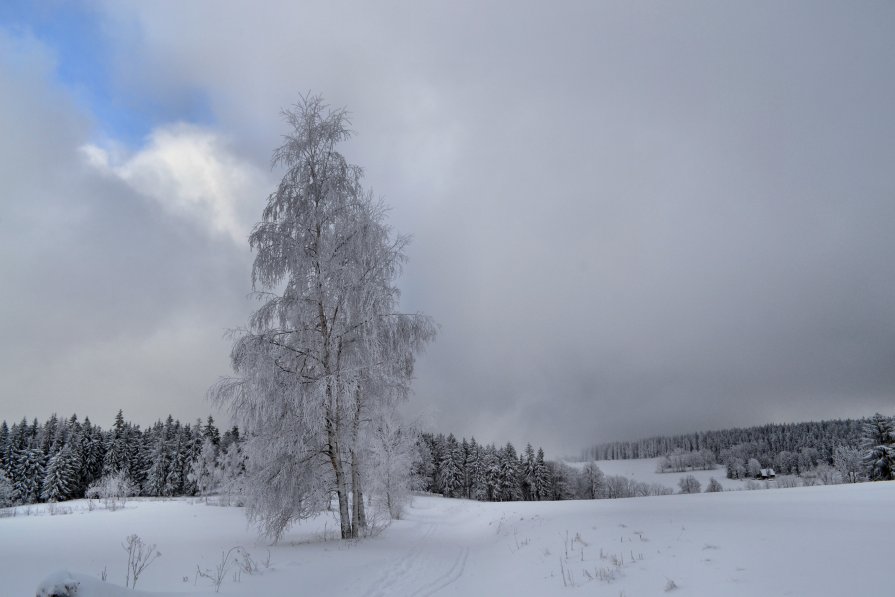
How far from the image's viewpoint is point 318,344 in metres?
13.5

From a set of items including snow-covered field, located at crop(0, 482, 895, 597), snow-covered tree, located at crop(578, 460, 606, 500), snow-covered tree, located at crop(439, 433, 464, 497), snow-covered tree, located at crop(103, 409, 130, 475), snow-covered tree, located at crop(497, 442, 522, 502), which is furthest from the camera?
snow-covered tree, located at crop(578, 460, 606, 500)

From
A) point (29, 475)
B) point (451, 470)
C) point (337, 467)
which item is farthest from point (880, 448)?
point (29, 475)

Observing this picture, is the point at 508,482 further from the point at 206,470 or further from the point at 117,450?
the point at 117,450

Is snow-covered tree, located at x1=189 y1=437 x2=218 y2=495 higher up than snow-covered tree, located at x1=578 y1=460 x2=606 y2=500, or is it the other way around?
snow-covered tree, located at x1=189 y1=437 x2=218 y2=495

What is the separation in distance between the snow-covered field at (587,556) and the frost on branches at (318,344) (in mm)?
1749

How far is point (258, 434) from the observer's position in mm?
12492

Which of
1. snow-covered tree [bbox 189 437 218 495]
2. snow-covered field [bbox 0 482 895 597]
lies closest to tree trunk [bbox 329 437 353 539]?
snow-covered field [bbox 0 482 895 597]

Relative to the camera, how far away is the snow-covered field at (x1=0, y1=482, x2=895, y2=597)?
5512 mm

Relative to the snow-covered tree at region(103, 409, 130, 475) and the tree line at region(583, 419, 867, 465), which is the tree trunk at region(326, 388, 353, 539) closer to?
the snow-covered tree at region(103, 409, 130, 475)

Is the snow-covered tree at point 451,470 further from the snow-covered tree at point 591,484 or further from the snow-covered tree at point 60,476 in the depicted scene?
the snow-covered tree at point 60,476

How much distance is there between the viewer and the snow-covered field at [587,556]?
217 inches

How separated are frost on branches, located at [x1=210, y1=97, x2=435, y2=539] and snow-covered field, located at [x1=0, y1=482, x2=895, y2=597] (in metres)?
1.75

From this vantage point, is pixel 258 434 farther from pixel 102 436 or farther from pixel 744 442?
pixel 744 442

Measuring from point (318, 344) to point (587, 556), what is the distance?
352 inches
